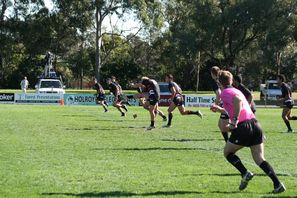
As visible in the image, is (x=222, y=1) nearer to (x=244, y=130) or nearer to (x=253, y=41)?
(x=253, y=41)

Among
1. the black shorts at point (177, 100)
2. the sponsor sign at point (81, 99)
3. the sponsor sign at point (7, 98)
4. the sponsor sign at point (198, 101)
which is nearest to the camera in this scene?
the black shorts at point (177, 100)

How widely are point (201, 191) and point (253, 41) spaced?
195ft

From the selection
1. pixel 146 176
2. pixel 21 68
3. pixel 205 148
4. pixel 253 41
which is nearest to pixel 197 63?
pixel 253 41

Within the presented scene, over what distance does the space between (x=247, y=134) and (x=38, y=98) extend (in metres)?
33.7

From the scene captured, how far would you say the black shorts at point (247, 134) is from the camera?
8.38 m

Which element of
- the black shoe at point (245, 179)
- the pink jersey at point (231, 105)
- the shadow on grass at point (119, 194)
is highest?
the pink jersey at point (231, 105)

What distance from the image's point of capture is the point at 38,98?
40.8 m

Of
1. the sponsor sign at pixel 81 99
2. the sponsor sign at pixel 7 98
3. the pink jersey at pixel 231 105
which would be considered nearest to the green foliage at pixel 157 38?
the sponsor sign at pixel 81 99

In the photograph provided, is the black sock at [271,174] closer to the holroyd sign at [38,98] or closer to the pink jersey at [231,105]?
the pink jersey at [231,105]

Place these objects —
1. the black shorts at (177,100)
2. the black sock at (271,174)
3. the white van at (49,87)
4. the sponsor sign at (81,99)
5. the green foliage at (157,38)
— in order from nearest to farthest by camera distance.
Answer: the black sock at (271,174), the black shorts at (177,100), the sponsor sign at (81,99), the white van at (49,87), the green foliage at (157,38)

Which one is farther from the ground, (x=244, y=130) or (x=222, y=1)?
(x=222, y=1)

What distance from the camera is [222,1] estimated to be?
59688 mm

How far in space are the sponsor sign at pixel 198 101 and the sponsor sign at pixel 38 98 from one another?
355 inches

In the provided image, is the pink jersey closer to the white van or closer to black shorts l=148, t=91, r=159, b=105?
black shorts l=148, t=91, r=159, b=105
